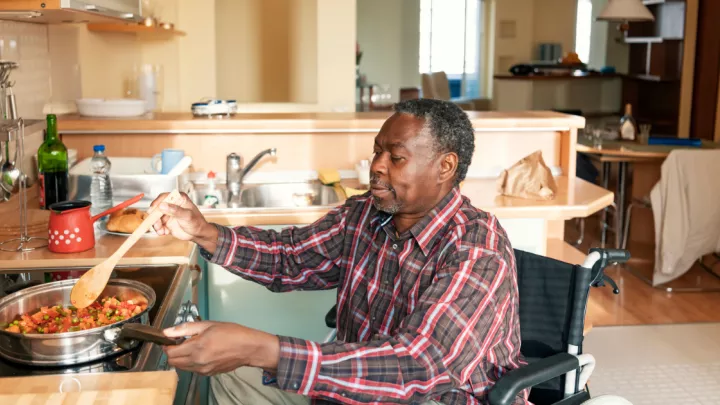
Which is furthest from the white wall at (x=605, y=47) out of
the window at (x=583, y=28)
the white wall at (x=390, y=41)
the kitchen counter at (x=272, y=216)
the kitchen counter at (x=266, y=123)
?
the kitchen counter at (x=272, y=216)

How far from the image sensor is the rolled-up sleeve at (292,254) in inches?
74.5

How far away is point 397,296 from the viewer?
168cm

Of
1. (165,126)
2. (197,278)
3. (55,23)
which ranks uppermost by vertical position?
(55,23)

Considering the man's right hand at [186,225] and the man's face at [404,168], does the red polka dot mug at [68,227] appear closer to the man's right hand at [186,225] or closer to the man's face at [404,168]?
the man's right hand at [186,225]

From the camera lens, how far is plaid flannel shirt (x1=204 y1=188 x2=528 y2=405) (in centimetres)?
137

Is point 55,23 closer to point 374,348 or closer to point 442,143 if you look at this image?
point 442,143

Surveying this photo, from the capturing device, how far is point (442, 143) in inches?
65.2

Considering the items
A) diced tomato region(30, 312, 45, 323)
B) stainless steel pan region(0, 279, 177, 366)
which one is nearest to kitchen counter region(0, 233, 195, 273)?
diced tomato region(30, 312, 45, 323)

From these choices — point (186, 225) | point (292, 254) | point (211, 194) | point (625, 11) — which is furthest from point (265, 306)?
point (625, 11)

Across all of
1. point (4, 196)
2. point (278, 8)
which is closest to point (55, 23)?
point (4, 196)

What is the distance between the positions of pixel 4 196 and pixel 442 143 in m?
1.66

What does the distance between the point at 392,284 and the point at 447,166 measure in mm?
282

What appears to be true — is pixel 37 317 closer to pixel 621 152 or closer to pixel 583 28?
pixel 621 152

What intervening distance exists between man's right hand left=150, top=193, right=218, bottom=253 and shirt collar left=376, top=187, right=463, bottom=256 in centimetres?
49
